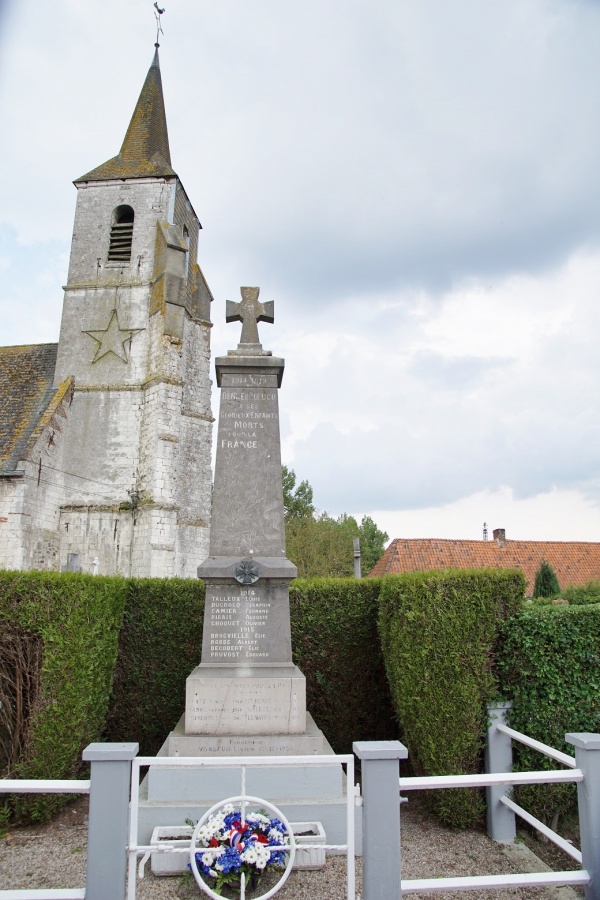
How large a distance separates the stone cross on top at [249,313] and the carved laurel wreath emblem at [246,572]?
2287mm

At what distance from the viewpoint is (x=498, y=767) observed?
5004mm

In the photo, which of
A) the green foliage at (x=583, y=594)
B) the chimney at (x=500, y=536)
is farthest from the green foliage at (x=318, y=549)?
the green foliage at (x=583, y=594)

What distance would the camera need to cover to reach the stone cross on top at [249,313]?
623 centimetres

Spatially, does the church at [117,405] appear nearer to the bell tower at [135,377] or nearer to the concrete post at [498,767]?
the bell tower at [135,377]

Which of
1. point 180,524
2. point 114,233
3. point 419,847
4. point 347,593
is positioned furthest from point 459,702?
point 114,233

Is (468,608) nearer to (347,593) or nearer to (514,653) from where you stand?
(514,653)

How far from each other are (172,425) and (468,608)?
13172mm

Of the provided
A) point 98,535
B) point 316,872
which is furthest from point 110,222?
point 316,872

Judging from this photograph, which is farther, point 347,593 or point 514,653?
point 347,593

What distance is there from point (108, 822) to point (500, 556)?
24.5 m

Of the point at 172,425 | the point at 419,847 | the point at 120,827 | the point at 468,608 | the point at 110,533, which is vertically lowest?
the point at 419,847

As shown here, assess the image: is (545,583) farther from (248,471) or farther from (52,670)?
(52,670)

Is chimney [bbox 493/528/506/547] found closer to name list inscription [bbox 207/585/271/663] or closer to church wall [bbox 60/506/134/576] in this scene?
church wall [bbox 60/506/134/576]

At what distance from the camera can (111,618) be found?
604 cm
